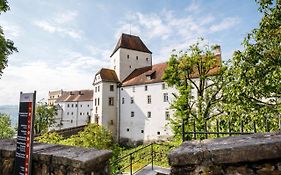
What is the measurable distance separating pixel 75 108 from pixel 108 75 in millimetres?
28641

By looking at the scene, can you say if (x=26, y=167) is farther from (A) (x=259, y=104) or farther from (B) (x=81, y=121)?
(B) (x=81, y=121)

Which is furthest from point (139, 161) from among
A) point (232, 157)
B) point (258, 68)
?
point (232, 157)

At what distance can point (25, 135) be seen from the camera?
289cm

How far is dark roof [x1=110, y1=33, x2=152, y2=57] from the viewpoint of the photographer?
136 feet

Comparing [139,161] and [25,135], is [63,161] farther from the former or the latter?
[139,161]

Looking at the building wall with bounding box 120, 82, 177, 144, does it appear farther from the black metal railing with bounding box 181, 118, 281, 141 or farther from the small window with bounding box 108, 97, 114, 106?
the black metal railing with bounding box 181, 118, 281, 141

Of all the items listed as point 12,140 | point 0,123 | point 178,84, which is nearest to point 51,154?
point 12,140

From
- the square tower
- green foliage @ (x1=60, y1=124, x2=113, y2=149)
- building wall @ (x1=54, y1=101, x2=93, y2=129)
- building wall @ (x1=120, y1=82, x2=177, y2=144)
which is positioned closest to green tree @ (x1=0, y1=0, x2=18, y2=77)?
green foliage @ (x1=60, y1=124, x2=113, y2=149)

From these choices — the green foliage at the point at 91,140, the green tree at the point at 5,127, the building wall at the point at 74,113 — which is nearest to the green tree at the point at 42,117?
the green tree at the point at 5,127

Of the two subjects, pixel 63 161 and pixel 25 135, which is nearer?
pixel 63 161

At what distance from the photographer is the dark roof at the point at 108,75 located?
1501 inches

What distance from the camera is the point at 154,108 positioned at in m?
32.7

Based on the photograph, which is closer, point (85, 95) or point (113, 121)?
point (113, 121)

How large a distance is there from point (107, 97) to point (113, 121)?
14.7ft
